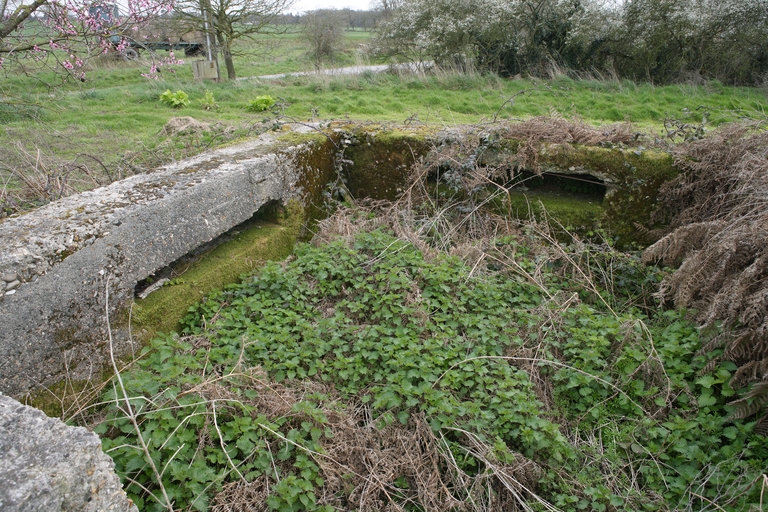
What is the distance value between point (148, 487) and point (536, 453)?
6.64 ft

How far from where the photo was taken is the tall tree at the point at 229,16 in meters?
14.0

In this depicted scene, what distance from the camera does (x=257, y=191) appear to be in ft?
13.0

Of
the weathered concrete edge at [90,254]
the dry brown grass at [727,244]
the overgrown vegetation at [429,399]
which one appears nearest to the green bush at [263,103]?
the weathered concrete edge at [90,254]

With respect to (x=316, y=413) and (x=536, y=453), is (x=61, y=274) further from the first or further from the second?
(x=536, y=453)

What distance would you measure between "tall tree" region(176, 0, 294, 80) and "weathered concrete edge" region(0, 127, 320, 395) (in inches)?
500

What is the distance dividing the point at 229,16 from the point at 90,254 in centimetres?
1435

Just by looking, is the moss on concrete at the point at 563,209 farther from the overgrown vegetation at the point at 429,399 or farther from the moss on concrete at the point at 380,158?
the moss on concrete at the point at 380,158

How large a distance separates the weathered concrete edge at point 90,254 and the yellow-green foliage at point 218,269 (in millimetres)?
187

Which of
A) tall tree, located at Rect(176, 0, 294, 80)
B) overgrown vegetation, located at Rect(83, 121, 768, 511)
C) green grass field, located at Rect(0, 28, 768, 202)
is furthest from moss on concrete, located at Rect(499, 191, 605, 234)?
tall tree, located at Rect(176, 0, 294, 80)

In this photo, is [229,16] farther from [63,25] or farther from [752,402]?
[752,402]

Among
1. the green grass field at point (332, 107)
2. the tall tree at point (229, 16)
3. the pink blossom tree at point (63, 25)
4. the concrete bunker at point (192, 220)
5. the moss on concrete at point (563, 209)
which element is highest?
the tall tree at point (229, 16)

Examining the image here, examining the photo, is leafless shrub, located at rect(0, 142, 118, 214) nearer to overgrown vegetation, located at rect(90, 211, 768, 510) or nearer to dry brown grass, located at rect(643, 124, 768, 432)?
overgrown vegetation, located at rect(90, 211, 768, 510)

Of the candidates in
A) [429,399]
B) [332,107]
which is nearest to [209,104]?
[332,107]

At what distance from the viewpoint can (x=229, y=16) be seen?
14.5 m
